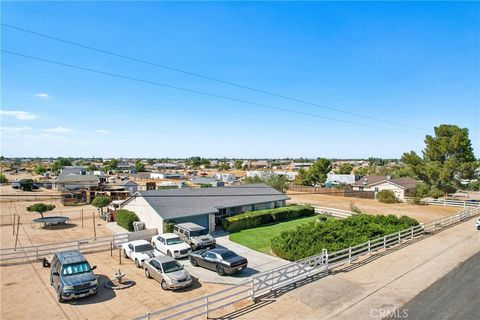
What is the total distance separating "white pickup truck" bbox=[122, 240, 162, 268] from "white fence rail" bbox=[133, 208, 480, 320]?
6401 mm

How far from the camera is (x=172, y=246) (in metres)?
21.4

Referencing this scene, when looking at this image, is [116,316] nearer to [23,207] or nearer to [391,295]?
[391,295]

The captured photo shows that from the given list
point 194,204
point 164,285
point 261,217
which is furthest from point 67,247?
point 261,217

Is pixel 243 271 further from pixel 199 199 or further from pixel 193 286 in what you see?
pixel 199 199

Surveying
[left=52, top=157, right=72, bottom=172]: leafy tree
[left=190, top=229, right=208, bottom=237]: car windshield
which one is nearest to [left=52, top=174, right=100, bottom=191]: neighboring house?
[left=190, top=229, right=208, bottom=237]: car windshield

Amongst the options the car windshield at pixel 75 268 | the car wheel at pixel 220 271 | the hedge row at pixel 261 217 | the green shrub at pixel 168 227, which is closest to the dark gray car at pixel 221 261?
the car wheel at pixel 220 271

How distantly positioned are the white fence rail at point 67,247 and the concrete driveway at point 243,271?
595 cm

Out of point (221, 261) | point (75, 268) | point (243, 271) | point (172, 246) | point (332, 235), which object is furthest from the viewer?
point (332, 235)

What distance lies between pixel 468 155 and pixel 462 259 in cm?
3301

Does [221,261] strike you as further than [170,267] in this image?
Yes

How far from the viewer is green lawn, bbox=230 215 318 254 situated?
23938 mm

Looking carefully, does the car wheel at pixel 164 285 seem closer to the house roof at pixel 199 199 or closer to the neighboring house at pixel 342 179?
the house roof at pixel 199 199

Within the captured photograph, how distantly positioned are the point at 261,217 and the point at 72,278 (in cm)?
1993

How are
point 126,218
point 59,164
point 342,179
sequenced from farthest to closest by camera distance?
point 59,164, point 342,179, point 126,218
